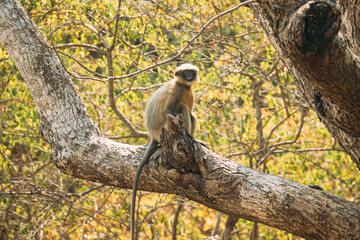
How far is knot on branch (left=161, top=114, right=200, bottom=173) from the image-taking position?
327 centimetres

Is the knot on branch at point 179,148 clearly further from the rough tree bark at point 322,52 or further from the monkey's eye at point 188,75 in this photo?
the monkey's eye at point 188,75

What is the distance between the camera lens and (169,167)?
11.1ft

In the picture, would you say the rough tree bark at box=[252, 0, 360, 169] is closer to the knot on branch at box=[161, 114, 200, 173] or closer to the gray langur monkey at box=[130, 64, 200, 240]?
the knot on branch at box=[161, 114, 200, 173]

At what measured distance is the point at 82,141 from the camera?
3.87 meters

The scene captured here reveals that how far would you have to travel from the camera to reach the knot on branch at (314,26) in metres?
1.95

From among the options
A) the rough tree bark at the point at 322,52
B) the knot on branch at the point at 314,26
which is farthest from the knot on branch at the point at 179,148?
the knot on branch at the point at 314,26

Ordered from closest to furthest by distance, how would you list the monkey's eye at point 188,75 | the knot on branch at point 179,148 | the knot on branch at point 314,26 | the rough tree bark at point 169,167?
the knot on branch at point 314,26 → the rough tree bark at point 169,167 → the knot on branch at point 179,148 → the monkey's eye at point 188,75

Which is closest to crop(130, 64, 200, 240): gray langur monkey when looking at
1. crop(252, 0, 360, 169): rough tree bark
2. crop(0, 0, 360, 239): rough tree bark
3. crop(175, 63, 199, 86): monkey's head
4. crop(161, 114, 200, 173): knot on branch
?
crop(175, 63, 199, 86): monkey's head

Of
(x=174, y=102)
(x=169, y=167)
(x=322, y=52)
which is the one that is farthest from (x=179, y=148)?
(x=174, y=102)

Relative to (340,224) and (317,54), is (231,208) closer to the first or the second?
(340,224)

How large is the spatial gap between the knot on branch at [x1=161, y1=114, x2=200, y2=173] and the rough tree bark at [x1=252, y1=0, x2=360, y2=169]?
3.34 feet

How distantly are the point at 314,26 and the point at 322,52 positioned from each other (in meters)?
0.17

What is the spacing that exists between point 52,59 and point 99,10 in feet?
9.30

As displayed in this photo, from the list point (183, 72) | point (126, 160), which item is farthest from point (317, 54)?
point (183, 72)
